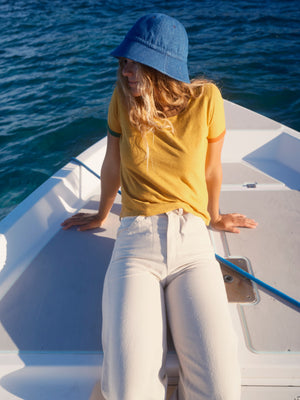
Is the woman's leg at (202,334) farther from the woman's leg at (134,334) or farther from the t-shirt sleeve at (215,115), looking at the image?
the t-shirt sleeve at (215,115)

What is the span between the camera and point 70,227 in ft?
6.56

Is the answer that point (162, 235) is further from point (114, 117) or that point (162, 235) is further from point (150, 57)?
point (150, 57)

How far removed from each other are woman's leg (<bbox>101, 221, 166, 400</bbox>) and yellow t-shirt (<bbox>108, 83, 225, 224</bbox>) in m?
0.27

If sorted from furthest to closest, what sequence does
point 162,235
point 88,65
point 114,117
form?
1. point 88,65
2. point 114,117
3. point 162,235

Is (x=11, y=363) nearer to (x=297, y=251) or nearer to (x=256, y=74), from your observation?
(x=297, y=251)

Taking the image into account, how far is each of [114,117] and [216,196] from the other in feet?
2.14

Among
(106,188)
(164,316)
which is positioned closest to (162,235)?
(164,316)

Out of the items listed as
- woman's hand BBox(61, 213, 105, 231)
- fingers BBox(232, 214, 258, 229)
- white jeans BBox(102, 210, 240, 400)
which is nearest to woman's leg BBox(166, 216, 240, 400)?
white jeans BBox(102, 210, 240, 400)

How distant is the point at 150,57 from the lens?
1333mm

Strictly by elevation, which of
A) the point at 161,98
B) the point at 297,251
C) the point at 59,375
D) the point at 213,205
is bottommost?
the point at 59,375

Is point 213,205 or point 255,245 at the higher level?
point 213,205

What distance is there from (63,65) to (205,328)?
17.6ft

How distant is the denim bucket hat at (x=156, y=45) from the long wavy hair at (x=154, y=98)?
0.06 meters

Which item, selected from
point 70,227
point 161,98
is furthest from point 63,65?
point 161,98
